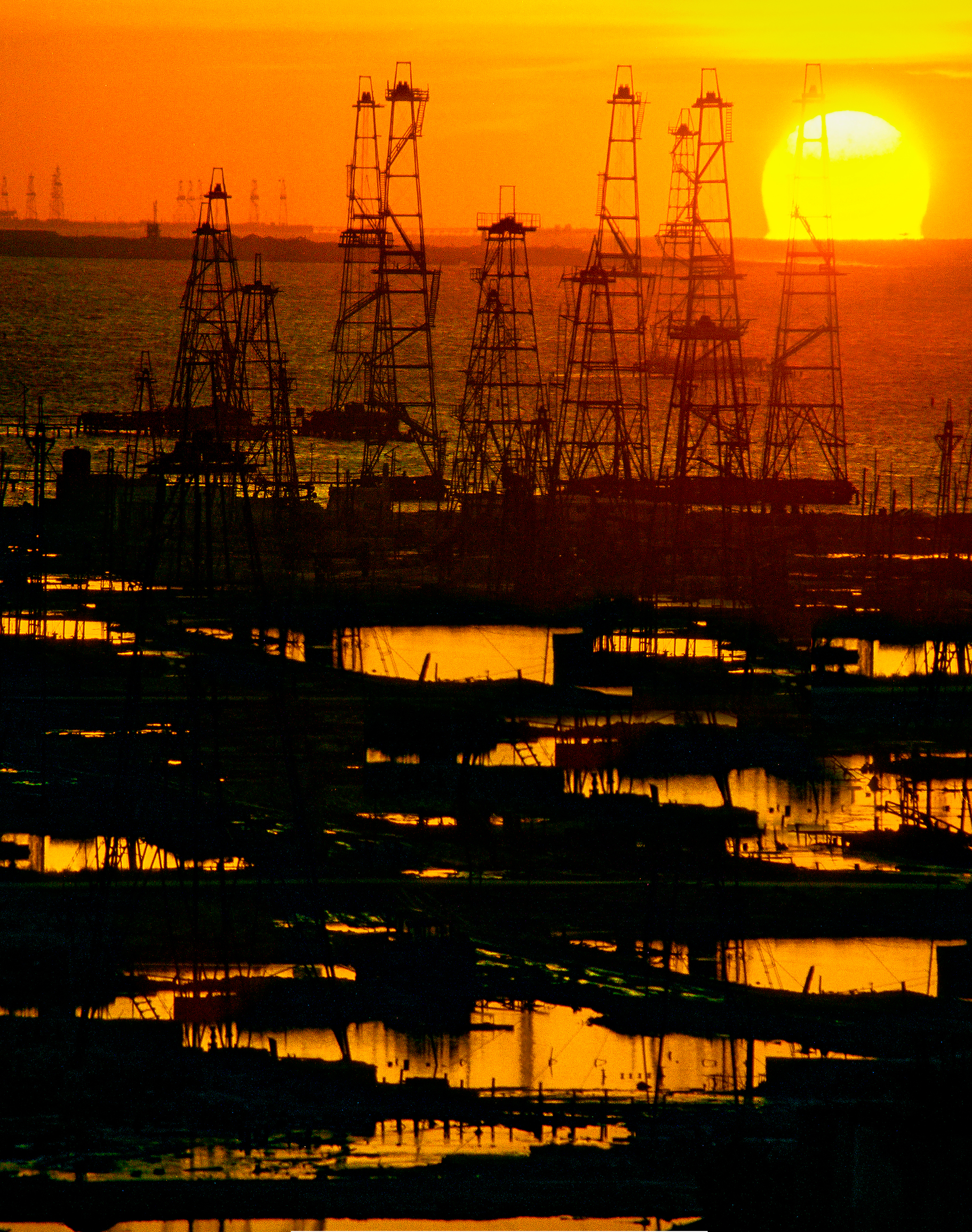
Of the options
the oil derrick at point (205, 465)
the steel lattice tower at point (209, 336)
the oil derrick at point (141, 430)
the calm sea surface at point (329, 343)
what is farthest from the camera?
the calm sea surface at point (329, 343)

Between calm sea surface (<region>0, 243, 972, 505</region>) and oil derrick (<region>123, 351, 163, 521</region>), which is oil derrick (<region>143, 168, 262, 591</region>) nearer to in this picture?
oil derrick (<region>123, 351, 163, 521</region>)

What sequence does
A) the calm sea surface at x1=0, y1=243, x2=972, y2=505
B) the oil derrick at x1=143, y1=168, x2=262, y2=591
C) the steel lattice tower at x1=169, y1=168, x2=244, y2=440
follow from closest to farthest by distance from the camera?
the oil derrick at x1=143, y1=168, x2=262, y2=591
the steel lattice tower at x1=169, y1=168, x2=244, y2=440
the calm sea surface at x1=0, y1=243, x2=972, y2=505

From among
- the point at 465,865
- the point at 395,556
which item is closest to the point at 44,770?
the point at 465,865

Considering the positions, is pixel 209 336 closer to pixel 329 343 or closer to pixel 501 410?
pixel 501 410

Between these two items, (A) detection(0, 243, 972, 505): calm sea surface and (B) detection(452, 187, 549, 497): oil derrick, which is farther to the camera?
(A) detection(0, 243, 972, 505): calm sea surface

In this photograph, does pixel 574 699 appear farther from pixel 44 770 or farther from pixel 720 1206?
pixel 720 1206

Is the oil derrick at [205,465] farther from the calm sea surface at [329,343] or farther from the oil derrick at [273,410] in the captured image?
the calm sea surface at [329,343]

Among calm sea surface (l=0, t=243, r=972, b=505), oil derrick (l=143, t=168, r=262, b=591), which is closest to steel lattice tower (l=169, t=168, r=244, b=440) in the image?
oil derrick (l=143, t=168, r=262, b=591)

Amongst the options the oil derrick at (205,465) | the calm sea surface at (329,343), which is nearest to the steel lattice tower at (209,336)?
the oil derrick at (205,465)
